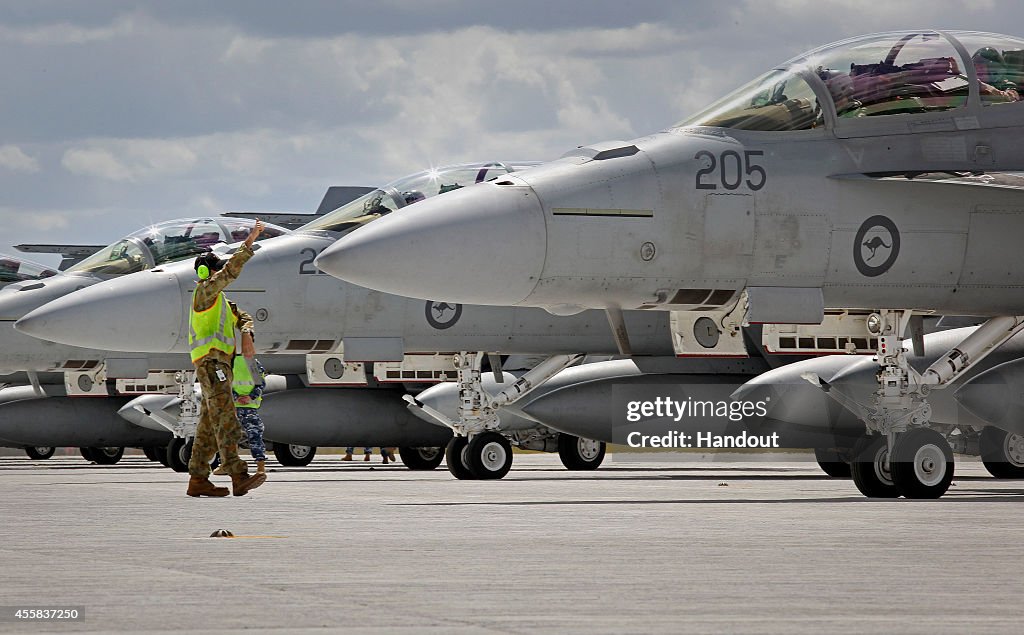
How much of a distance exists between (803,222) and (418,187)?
6.72 meters

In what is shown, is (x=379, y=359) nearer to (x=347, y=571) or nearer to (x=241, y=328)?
(x=241, y=328)

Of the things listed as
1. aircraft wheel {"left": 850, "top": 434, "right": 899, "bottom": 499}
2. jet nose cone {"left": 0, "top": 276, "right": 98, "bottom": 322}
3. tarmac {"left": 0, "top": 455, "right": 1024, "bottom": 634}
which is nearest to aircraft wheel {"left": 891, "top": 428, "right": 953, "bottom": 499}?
aircraft wheel {"left": 850, "top": 434, "right": 899, "bottom": 499}

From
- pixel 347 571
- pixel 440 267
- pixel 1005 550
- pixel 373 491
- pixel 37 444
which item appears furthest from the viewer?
pixel 37 444

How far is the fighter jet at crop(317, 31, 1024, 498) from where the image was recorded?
1183 centimetres

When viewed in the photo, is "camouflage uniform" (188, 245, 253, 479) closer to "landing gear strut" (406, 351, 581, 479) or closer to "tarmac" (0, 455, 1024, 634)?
"tarmac" (0, 455, 1024, 634)

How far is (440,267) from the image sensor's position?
11750mm

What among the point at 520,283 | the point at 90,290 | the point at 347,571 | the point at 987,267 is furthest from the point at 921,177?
the point at 90,290

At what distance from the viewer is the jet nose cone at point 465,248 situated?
1165 centimetres

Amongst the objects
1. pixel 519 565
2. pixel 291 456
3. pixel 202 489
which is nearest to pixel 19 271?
pixel 291 456

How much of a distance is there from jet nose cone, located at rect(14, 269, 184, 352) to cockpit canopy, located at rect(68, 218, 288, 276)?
3.08 m

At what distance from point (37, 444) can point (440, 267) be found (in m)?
17.6

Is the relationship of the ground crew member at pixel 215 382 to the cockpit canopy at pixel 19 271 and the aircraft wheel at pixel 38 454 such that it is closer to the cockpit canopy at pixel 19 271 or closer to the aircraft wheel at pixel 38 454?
the cockpit canopy at pixel 19 271

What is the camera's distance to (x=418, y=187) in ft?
59.3

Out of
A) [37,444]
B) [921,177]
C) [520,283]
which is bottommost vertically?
[37,444]
